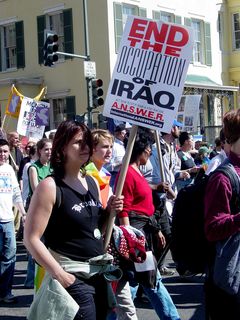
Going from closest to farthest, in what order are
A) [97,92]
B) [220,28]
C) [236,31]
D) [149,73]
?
[149,73] < [97,92] < [220,28] < [236,31]

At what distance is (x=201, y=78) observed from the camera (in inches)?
1077

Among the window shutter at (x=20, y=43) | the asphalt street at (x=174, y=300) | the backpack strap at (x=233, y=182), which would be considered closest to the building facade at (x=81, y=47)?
the window shutter at (x=20, y=43)

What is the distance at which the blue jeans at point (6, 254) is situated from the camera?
676 cm

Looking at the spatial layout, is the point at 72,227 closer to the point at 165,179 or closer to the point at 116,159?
the point at 165,179

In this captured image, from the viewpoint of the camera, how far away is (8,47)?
2678cm

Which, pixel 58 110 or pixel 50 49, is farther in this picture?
pixel 58 110

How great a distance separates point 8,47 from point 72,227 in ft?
79.1

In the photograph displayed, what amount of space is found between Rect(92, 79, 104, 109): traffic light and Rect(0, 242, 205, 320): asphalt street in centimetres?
1052

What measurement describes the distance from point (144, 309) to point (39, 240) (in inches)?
129

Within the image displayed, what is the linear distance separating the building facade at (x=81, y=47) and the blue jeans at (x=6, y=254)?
15.4 m

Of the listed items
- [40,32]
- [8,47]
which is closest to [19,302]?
[40,32]

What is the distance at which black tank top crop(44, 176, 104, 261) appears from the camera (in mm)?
3566

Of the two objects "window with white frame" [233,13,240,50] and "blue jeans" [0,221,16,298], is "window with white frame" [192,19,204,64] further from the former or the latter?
"blue jeans" [0,221,16,298]

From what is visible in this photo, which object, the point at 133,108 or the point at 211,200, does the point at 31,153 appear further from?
the point at 211,200
